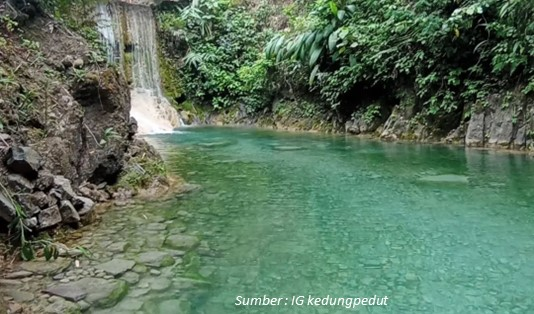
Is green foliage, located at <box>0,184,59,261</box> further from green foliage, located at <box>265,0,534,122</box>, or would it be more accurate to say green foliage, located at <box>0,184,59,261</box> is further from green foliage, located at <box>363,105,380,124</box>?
green foliage, located at <box>363,105,380,124</box>

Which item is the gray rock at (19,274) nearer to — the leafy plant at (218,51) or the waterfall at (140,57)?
the waterfall at (140,57)

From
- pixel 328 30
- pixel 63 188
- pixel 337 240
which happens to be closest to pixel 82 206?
pixel 63 188

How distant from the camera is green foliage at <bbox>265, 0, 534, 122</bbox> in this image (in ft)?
21.0

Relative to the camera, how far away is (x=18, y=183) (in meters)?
2.57

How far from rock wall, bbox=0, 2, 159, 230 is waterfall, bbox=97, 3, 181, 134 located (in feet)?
24.1

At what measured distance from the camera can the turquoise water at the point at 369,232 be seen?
6.70ft

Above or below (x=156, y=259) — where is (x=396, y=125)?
above

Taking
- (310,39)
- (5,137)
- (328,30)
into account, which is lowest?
(5,137)

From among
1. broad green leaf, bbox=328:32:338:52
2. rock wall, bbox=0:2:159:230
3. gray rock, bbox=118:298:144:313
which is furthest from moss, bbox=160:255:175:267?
broad green leaf, bbox=328:32:338:52

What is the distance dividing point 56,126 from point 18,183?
2.96 ft

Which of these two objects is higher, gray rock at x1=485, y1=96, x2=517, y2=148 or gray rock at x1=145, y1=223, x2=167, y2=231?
gray rock at x1=485, y1=96, x2=517, y2=148

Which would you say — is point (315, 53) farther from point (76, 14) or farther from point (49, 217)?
point (49, 217)

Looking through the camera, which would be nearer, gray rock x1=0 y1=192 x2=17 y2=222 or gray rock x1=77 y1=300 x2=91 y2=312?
gray rock x1=77 y1=300 x2=91 y2=312

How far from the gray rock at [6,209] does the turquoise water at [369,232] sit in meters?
1.01
